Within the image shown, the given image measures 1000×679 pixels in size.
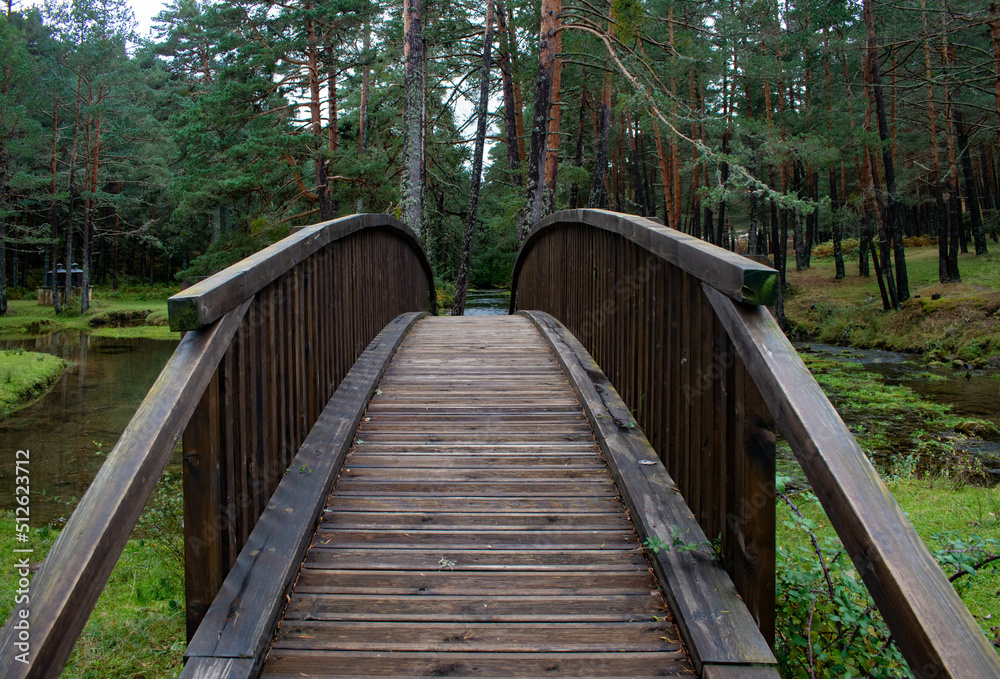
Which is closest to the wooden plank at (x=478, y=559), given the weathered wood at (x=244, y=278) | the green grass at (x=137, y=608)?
the green grass at (x=137, y=608)

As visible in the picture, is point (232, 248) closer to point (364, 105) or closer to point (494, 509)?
point (364, 105)

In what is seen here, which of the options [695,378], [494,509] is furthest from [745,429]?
[494,509]

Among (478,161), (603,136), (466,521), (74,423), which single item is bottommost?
(74,423)

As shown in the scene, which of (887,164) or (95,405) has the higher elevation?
(887,164)

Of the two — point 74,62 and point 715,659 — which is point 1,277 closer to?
point 74,62

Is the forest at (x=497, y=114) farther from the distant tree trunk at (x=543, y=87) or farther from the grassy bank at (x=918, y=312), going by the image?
the grassy bank at (x=918, y=312)

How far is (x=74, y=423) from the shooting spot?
10.4 m

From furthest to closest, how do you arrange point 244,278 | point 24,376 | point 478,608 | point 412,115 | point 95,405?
point 24,376 < point 412,115 < point 95,405 < point 244,278 < point 478,608

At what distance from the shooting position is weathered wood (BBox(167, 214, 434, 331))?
7.23 ft

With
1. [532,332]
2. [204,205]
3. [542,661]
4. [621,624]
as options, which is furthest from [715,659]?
[204,205]

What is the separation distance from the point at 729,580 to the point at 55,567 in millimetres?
2000

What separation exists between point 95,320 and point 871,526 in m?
28.3

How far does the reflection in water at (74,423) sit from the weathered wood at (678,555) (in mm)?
5116

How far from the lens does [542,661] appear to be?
2.11m
